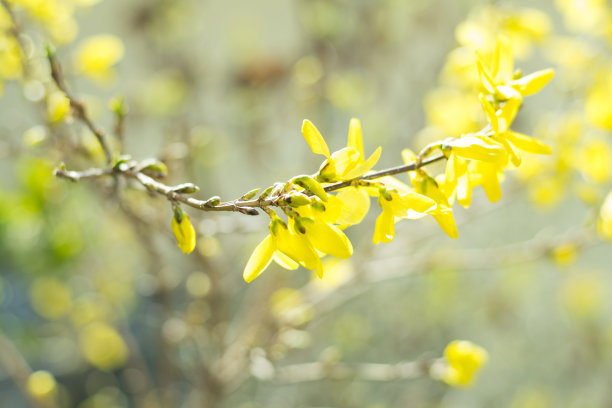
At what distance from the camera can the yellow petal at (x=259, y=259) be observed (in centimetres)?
40

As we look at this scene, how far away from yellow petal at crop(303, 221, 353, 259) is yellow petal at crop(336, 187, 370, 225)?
0.02m

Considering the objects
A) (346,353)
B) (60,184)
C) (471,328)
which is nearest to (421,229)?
(60,184)

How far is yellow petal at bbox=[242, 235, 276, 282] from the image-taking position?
1.32 ft

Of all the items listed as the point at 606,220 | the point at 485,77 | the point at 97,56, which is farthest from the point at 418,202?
the point at 97,56

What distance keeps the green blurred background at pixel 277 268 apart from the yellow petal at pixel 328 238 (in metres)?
Answer: 0.73

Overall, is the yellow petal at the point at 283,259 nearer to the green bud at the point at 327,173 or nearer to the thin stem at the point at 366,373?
the green bud at the point at 327,173

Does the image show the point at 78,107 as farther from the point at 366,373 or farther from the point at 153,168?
the point at 366,373

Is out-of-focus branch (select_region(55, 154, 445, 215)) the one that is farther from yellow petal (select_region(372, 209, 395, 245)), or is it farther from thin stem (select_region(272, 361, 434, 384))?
thin stem (select_region(272, 361, 434, 384))

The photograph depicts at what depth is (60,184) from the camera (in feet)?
3.68

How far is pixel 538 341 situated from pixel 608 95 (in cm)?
190

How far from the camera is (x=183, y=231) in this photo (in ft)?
1.39

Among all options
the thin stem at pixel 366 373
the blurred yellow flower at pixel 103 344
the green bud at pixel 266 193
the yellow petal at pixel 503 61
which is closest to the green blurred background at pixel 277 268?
the blurred yellow flower at pixel 103 344

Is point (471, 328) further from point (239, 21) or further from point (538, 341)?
point (239, 21)

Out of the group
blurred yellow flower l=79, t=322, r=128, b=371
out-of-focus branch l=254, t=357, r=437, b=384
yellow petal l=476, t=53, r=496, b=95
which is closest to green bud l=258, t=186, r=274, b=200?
yellow petal l=476, t=53, r=496, b=95
